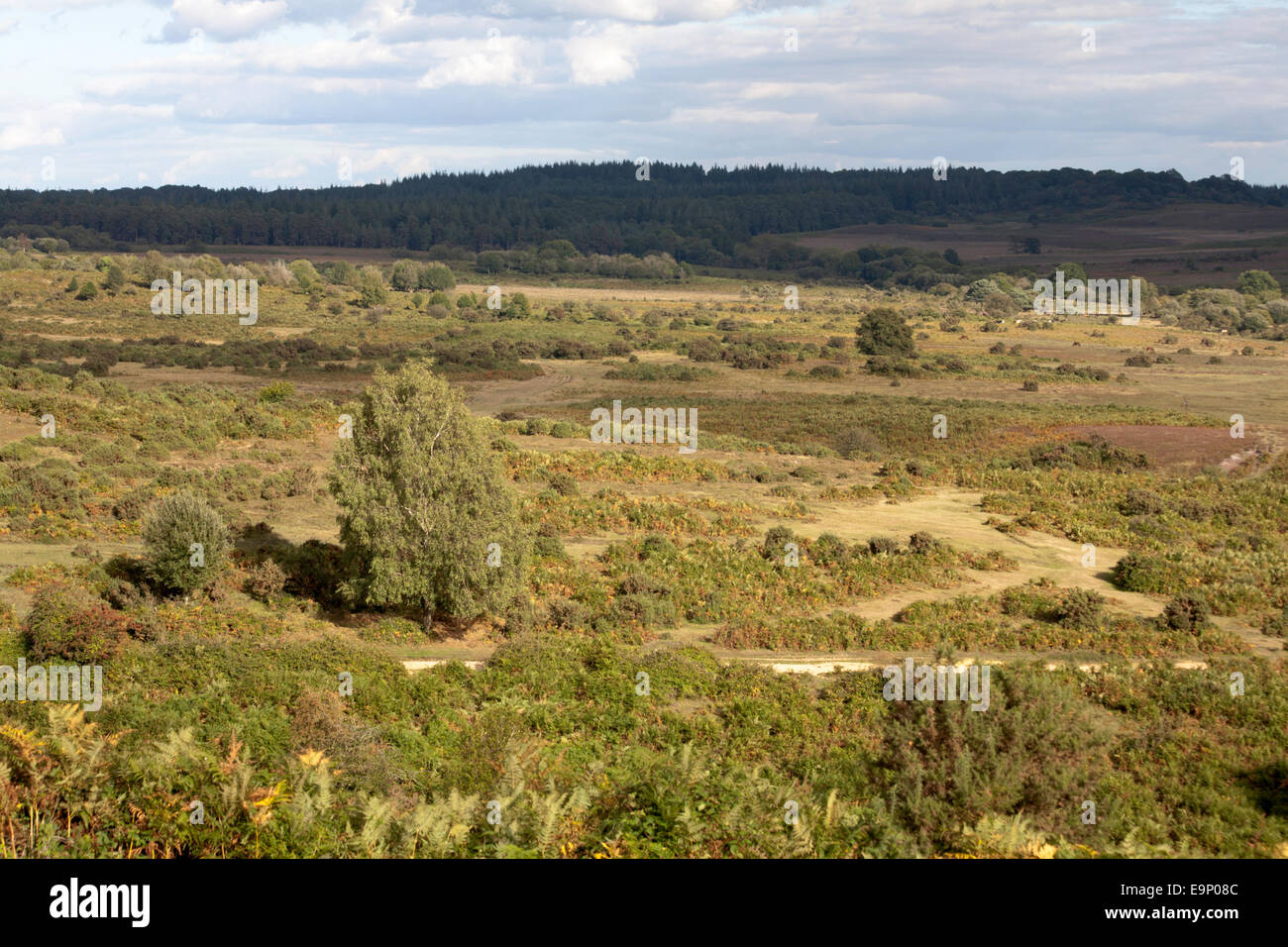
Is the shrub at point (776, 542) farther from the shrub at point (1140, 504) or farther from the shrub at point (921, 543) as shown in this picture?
the shrub at point (1140, 504)

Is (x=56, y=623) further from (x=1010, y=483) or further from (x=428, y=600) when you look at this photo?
(x=1010, y=483)

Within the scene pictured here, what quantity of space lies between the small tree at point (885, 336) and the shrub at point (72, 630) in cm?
6124

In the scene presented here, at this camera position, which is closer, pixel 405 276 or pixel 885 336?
pixel 885 336

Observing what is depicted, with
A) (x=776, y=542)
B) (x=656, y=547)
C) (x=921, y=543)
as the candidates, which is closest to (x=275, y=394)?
(x=656, y=547)

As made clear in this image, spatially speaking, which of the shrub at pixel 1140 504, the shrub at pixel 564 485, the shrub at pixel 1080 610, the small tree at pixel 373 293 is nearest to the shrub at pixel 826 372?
the shrub at pixel 1140 504

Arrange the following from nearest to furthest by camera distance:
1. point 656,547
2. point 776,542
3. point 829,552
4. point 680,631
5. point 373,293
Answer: point 680,631, point 656,547, point 829,552, point 776,542, point 373,293

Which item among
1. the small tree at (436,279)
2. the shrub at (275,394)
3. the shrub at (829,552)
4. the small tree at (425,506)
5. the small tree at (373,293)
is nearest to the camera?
the small tree at (425,506)

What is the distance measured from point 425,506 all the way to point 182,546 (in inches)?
170

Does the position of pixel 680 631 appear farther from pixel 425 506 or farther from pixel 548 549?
pixel 425 506

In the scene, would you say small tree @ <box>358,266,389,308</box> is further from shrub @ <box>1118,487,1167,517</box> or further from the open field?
shrub @ <box>1118,487,1167,517</box>

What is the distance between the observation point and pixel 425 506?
19047mm

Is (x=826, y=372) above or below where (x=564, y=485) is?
above

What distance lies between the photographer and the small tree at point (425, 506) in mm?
18625

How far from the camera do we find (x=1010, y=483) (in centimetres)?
3462
